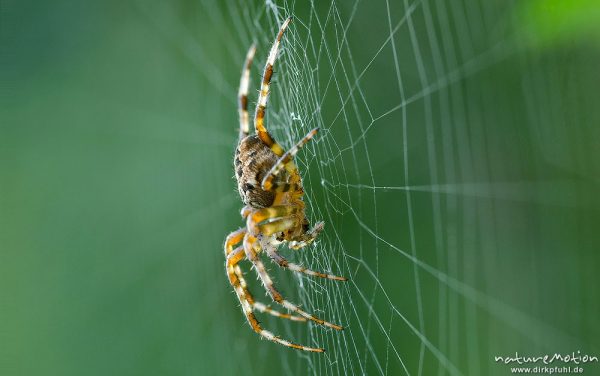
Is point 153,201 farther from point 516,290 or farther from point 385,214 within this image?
point 516,290

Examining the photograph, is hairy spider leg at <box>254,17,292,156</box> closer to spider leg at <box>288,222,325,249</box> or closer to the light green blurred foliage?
spider leg at <box>288,222,325,249</box>

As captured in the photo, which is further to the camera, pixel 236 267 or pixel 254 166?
pixel 236 267

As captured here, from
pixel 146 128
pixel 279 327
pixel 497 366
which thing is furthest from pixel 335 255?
pixel 146 128

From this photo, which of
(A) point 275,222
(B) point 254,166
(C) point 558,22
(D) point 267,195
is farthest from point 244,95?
(C) point 558,22

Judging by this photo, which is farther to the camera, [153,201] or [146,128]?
[146,128]

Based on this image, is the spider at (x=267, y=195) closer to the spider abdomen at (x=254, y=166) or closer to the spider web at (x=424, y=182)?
the spider abdomen at (x=254, y=166)

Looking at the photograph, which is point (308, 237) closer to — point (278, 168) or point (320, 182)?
point (278, 168)

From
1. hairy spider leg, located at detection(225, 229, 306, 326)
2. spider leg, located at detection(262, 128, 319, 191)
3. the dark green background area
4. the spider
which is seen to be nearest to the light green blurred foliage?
the dark green background area
